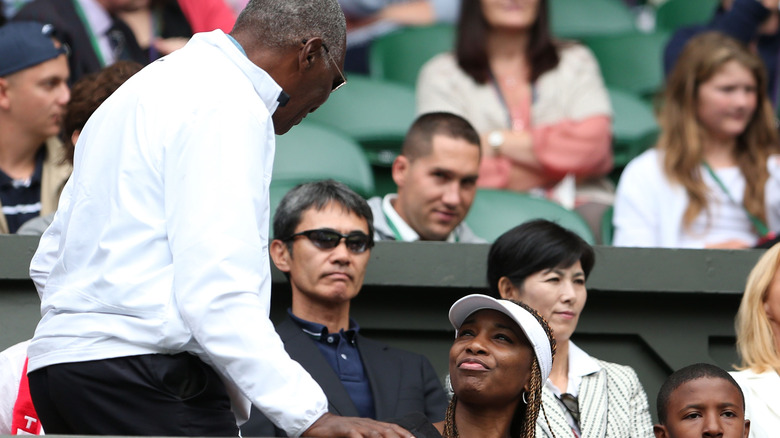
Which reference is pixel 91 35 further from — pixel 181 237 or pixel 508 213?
pixel 181 237

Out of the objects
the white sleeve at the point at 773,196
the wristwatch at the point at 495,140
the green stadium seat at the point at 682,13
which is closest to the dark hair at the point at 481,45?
the wristwatch at the point at 495,140

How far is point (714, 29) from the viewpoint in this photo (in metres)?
5.82

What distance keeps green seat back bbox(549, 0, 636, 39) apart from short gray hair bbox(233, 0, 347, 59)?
4.67 meters

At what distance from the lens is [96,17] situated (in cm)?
526

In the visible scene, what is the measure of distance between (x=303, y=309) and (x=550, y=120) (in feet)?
6.65

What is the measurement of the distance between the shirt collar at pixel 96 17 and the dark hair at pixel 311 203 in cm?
172

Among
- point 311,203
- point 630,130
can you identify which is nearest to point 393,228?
point 311,203

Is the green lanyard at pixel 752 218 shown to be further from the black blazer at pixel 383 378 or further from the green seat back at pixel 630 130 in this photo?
the black blazer at pixel 383 378

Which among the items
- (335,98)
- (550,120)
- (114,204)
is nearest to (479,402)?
(114,204)

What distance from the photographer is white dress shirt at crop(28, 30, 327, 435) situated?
2283mm

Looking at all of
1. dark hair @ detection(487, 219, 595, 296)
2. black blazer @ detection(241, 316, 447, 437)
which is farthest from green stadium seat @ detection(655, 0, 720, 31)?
black blazer @ detection(241, 316, 447, 437)

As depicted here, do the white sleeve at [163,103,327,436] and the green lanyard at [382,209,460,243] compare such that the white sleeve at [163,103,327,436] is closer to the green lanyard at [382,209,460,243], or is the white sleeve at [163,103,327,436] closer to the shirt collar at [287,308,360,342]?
the shirt collar at [287,308,360,342]

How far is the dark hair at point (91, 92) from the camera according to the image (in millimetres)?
3789

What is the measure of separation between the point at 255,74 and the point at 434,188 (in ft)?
6.62
